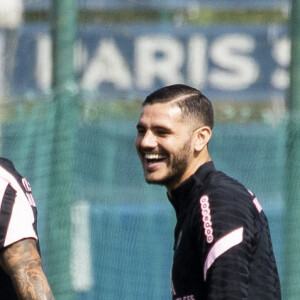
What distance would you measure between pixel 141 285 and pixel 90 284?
29 cm

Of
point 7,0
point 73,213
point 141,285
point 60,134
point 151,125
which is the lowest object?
point 141,285

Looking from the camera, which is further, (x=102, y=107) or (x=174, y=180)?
(x=102, y=107)

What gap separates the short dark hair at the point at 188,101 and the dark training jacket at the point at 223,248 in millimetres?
302

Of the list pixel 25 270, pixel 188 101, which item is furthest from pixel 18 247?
pixel 188 101

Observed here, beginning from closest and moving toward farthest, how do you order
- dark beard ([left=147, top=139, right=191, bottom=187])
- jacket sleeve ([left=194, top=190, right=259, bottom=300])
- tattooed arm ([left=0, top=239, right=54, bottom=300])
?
1. jacket sleeve ([left=194, top=190, right=259, bottom=300])
2. tattooed arm ([left=0, top=239, right=54, bottom=300])
3. dark beard ([left=147, top=139, right=191, bottom=187])

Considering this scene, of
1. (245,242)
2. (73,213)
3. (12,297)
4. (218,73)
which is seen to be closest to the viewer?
(245,242)

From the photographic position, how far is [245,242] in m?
2.88

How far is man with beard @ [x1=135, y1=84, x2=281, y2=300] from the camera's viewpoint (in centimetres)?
286

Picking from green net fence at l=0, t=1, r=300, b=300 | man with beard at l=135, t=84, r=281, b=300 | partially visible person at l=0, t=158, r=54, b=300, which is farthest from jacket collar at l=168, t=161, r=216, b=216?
green net fence at l=0, t=1, r=300, b=300

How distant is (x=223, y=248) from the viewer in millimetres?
2855

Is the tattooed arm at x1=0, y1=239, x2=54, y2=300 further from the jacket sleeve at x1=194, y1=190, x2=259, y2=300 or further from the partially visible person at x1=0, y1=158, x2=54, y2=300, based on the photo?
the jacket sleeve at x1=194, y1=190, x2=259, y2=300

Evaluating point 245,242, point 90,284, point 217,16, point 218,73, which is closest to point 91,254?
point 90,284

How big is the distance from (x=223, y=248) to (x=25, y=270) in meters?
0.72

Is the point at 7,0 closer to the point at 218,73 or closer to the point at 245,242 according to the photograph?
the point at 245,242
